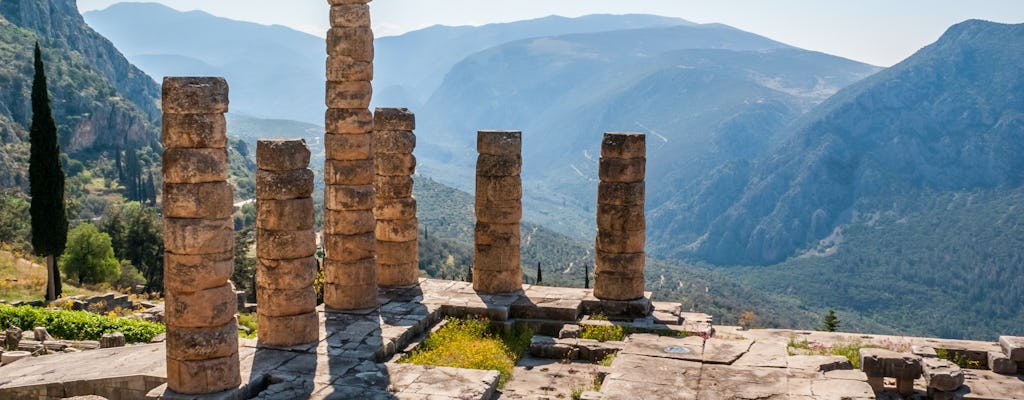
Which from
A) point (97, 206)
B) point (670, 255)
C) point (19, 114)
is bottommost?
point (670, 255)

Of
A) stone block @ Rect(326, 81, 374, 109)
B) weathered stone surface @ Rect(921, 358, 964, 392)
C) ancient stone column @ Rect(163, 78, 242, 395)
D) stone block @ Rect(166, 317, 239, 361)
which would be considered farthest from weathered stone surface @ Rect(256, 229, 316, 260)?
weathered stone surface @ Rect(921, 358, 964, 392)

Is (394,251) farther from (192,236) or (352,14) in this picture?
(192,236)

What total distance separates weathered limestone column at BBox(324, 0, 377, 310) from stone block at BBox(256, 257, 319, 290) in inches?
85.8

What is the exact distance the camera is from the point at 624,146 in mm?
18766

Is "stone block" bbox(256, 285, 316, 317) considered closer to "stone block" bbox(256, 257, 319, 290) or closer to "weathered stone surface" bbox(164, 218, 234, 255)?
"stone block" bbox(256, 257, 319, 290)

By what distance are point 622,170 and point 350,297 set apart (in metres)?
6.28

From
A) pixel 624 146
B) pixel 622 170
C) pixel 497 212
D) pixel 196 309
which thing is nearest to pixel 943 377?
pixel 622 170

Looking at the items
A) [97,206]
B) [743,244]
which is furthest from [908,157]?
[97,206]

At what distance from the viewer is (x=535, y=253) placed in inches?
3841

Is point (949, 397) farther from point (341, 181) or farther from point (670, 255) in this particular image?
point (670, 255)

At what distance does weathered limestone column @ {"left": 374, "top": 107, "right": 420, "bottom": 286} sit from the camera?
65.9 ft

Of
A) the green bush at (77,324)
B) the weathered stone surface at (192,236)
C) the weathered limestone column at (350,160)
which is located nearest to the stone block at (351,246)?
the weathered limestone column at (350,160)

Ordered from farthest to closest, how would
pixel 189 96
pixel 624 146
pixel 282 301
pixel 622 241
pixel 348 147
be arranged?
1. pixel 622 241
2. pixel 624 146
3. pixel 348 147
4. pixel 282 301
5. pixel 189 96

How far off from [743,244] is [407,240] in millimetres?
130050
